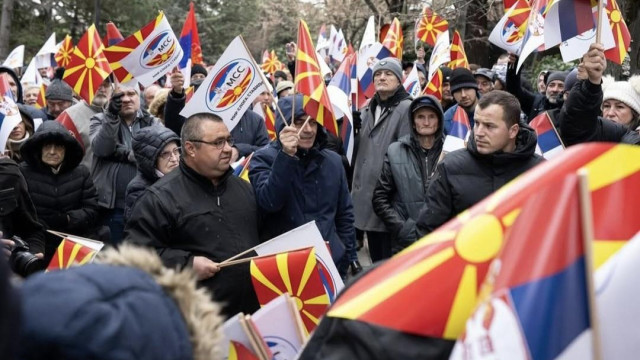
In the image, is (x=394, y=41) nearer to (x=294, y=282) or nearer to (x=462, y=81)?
(x=462, y=81)

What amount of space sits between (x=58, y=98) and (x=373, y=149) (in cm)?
365

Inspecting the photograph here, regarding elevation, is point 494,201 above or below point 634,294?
above

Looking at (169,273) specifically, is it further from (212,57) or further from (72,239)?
(212,57)

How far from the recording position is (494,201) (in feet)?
6.21

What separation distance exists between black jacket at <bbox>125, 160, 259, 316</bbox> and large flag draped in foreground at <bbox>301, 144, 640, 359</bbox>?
209cm

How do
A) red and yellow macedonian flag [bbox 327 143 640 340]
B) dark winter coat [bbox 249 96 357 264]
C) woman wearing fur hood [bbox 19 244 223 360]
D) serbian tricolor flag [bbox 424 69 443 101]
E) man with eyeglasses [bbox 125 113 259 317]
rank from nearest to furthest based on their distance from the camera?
1. woman wearing fur hood [bbox 19 244 223 360]
2. red and yellow macedonian flag [bbox 327 143 640 340]
3. man with eyeglasses [bbox 125 113 259 317]
4. dark winter coat [bbox 249 96 357 264]
5. serbian tricolor flag [bbox 424 69 443 101]

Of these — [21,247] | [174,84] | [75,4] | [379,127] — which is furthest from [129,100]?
[75,4]

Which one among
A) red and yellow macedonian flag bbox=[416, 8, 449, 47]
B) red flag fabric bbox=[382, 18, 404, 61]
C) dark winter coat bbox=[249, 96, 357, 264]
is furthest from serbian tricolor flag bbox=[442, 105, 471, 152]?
red and yellow macedonian flag bbox=[416, 8, 449, 47]

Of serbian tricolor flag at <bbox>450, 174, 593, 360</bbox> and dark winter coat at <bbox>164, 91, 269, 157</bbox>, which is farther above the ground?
serbian tricolor flag at <bbox>450, 174, 593, 360</bbox>

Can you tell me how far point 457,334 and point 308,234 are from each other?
2.57 m

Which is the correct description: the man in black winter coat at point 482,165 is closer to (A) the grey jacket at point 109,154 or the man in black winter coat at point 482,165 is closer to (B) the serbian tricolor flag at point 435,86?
(A) the grey jacket at point 109,154

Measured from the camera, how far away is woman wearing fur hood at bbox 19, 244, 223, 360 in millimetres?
1487

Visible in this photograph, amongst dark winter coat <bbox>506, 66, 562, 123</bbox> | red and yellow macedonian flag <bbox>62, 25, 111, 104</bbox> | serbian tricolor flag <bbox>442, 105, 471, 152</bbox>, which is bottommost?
dark winter coat <bbox>506, 66, 562, 123</bbox>

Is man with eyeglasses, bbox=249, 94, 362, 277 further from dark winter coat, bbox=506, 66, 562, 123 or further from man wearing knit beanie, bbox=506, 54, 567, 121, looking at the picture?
dark winter coat, bbox=506, 66, 562, 123
